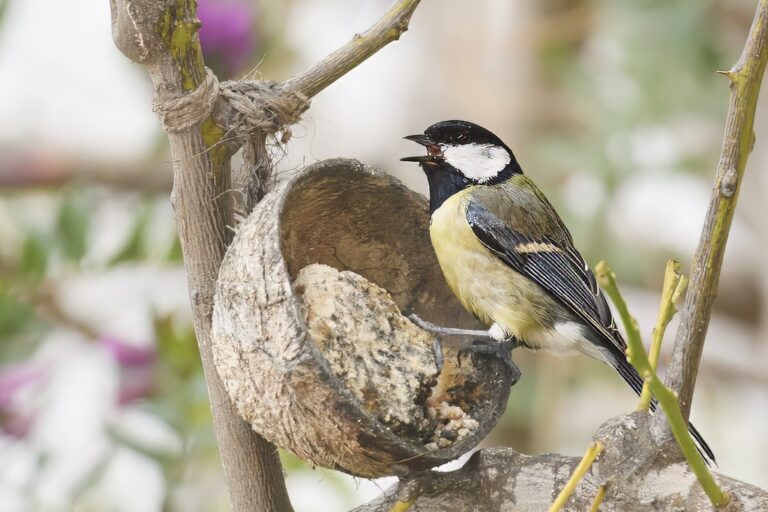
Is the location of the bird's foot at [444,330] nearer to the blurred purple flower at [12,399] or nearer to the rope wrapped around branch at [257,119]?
the rope wrapped around branch at [257,119]

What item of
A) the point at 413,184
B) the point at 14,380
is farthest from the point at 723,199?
the point at 413,184

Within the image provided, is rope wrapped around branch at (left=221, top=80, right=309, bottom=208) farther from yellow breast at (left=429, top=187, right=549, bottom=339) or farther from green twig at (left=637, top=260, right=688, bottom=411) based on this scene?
green twig at (left=637, top=260, right=688, bottom=411)

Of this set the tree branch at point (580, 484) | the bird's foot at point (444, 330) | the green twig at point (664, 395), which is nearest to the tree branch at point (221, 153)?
the tree branch at point (580, 484)

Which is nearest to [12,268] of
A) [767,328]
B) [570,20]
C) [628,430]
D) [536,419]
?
[628,430]

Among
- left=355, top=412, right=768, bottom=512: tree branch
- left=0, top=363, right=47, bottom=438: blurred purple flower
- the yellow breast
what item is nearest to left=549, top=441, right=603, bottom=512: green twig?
left=355, top=412, right=768, bottom=512: tree branch

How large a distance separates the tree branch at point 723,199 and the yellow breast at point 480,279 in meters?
0.51

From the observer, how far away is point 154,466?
1.65 meters

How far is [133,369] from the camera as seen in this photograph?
5.98ft

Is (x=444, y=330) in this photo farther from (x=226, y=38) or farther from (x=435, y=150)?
(x=226, y=38)

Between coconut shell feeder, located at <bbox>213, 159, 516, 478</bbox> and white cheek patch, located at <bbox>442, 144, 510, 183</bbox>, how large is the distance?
16cm

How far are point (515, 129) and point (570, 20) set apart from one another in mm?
447

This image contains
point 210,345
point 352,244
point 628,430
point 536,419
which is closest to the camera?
point 628,430

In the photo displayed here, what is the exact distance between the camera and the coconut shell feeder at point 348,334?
1066mm

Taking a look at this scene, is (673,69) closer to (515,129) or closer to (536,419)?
(515,129)
